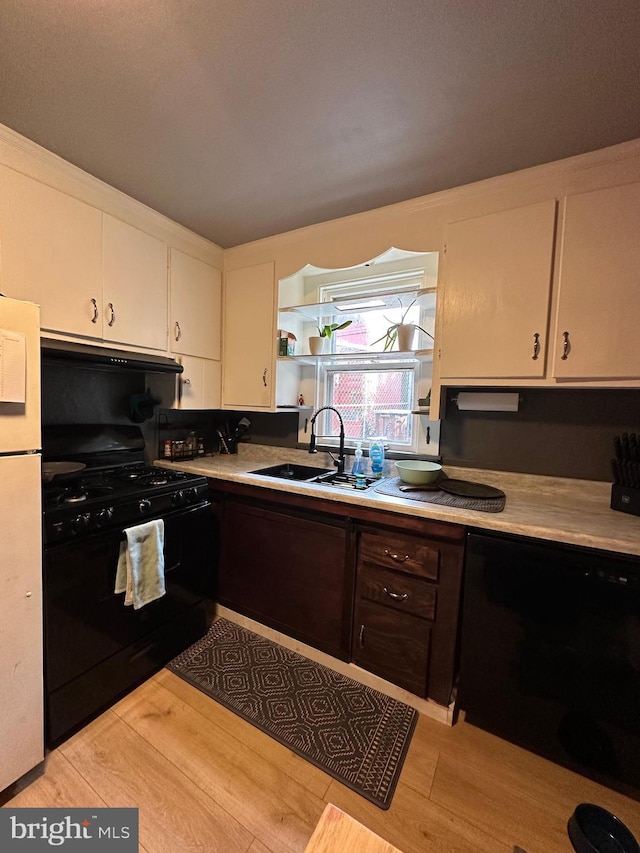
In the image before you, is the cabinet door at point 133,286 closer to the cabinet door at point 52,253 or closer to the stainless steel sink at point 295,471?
the cabinet door at point 52,253

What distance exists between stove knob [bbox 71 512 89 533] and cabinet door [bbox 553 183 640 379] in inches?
82.0

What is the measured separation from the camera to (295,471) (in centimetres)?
249

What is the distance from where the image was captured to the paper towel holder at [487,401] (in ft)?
6.16

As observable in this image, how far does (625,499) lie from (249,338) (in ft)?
7.32

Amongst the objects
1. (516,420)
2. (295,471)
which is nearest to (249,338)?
(295,471)

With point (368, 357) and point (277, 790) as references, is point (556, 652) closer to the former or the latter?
point (277, 790)

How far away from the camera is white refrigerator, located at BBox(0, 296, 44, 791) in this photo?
1.11 meters

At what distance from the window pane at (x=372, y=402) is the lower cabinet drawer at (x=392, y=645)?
1038 millimetres

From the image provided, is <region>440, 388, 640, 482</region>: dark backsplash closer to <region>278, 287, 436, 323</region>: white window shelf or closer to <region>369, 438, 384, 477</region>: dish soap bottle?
<region>369, 438, 384, 477</region>: dish soap bottle

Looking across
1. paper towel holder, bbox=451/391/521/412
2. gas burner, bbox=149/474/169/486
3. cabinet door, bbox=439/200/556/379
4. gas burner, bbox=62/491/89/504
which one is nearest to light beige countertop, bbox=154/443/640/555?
gas burner, bbox=149/474/169/486

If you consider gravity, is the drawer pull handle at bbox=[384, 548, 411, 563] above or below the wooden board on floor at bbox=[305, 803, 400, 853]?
above

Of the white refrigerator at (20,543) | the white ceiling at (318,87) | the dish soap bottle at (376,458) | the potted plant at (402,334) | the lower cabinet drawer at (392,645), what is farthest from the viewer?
the dish soap bottle at (376,458)

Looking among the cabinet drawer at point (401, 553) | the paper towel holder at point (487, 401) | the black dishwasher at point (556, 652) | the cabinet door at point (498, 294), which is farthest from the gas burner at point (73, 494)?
the paper towel holder at point (487, 401)

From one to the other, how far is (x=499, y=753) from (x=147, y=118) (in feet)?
9.45
